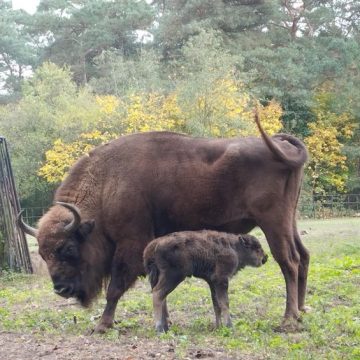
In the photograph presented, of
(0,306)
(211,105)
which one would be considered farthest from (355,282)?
(211,105)

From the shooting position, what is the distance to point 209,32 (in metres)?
35.2

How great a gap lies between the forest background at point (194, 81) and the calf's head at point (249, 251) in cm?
2321

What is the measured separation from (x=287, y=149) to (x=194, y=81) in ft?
80.9

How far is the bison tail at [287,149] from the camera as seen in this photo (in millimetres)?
7457

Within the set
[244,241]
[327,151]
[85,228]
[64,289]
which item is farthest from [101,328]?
[327,151]

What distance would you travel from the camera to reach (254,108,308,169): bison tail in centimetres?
746

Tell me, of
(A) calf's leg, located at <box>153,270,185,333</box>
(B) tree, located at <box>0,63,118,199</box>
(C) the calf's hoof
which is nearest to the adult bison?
(A) calf's leg, located at <box>153,270,185,333</box>

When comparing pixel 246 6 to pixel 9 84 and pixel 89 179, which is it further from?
pixel 89 179

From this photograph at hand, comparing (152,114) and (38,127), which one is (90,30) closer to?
(38,127)

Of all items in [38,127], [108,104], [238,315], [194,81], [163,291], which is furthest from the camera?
[38,127]

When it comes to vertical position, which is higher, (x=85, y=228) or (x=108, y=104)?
(x=108, y=104)

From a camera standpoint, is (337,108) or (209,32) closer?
(209,32)

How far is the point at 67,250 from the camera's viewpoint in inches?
301

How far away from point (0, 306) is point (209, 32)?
27687mm
